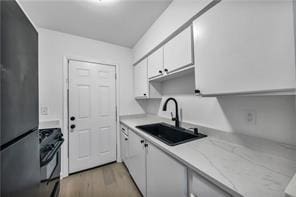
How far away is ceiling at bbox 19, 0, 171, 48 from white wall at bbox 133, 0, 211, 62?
90mm

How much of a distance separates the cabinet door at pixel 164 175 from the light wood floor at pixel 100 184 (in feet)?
1.99

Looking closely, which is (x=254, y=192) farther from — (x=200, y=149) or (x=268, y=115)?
(x=268, y=115)

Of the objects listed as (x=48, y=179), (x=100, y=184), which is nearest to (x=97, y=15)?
(x=48, y=179)

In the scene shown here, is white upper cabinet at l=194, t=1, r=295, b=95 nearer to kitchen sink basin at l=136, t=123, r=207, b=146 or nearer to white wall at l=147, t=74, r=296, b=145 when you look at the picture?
white wall at l=147, t=74, r=296, b=145

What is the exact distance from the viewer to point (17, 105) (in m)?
0.47

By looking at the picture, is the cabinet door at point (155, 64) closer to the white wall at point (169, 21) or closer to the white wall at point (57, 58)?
the white wall at point (169, 21)

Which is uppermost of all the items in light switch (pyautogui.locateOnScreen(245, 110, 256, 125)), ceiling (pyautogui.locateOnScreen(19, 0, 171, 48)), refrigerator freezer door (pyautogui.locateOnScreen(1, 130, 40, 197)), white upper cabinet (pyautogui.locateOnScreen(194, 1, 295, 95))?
ceiling (pyautogui.locateOnScreen(19, 0, 171, 48))

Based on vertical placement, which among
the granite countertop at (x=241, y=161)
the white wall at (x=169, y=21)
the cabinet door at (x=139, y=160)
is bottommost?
the cabinet door at (x=139, y=160)

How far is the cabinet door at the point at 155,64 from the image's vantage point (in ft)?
5.45

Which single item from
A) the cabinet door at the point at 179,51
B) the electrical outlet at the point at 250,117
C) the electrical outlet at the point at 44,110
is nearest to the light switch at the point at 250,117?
the electrical outlet at the point at 250,117

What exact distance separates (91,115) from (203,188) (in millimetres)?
2075

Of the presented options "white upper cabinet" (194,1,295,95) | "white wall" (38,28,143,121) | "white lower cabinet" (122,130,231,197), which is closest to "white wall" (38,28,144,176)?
"white wall" (38,28,143,121)

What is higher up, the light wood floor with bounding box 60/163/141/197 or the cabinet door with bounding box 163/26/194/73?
the cabinet door with bounding box 163/26/194/73

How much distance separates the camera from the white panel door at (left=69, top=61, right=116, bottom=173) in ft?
6.86
